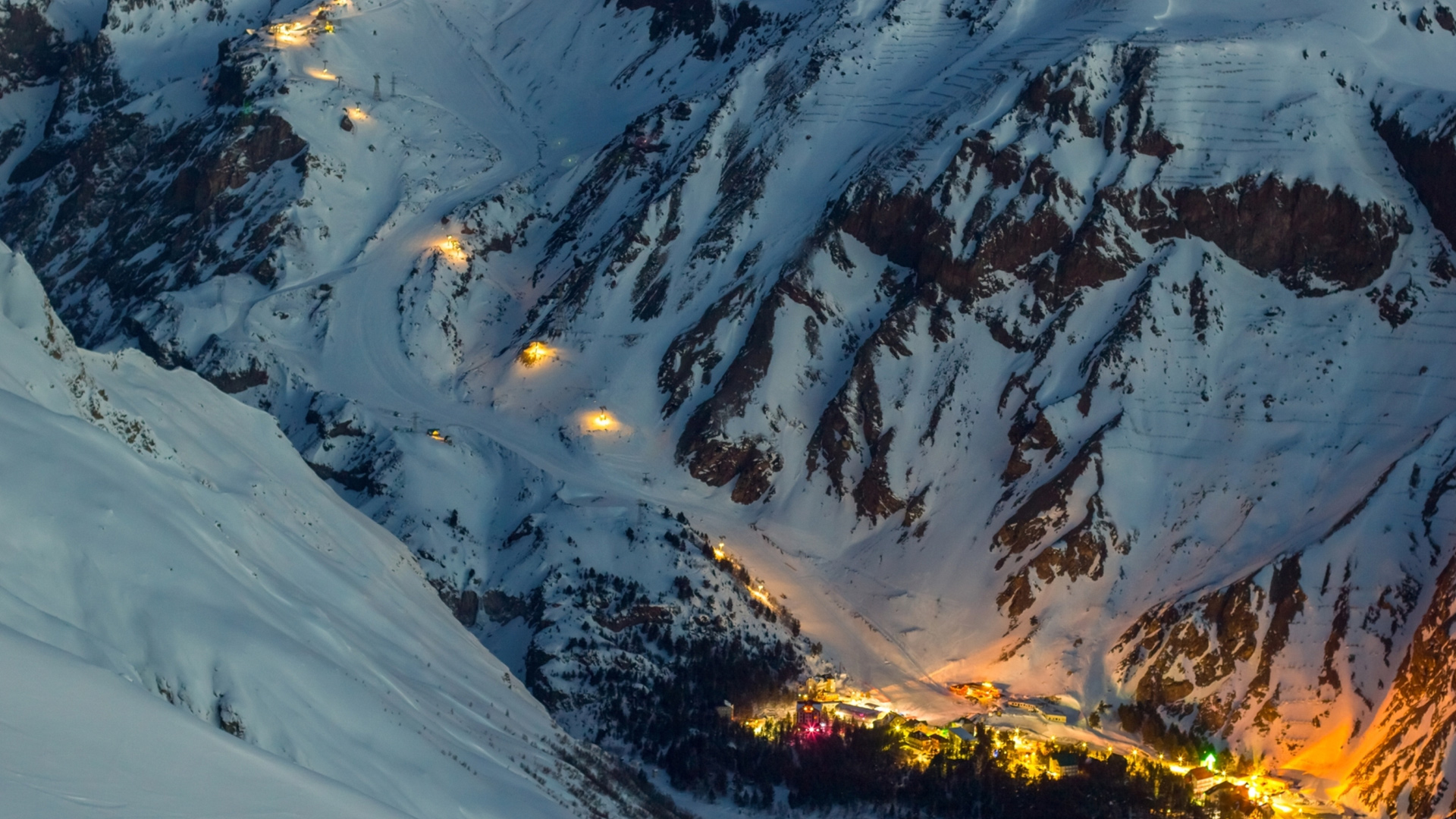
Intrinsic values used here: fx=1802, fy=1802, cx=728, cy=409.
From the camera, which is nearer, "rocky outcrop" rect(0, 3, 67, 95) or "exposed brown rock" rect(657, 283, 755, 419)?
"exposed brown rock" rect(657, 283, 755, 419)

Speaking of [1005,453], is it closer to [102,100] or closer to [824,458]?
[824,458]

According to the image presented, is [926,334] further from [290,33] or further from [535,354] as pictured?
[290,33]

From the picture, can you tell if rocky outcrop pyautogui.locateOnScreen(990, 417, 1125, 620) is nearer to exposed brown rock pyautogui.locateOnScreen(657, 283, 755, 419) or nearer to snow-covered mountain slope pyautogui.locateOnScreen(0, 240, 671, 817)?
exposed brown rock pyautogui.locateOnScreen(657, 283, 755, 419)

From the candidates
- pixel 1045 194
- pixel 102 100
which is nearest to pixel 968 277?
pixel 1045 194

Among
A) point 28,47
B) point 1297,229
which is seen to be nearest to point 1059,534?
point 1297,229

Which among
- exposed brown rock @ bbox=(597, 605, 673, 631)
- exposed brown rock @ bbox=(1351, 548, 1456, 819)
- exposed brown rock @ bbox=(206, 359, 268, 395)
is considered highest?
exposed brown rock @ bbox=(1351, 548, 1456, 819)

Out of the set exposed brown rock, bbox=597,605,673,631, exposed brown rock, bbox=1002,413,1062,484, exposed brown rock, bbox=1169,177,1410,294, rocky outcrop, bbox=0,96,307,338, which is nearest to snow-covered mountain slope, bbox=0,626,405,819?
exposed brown rock, bbox=597,605,673,631
